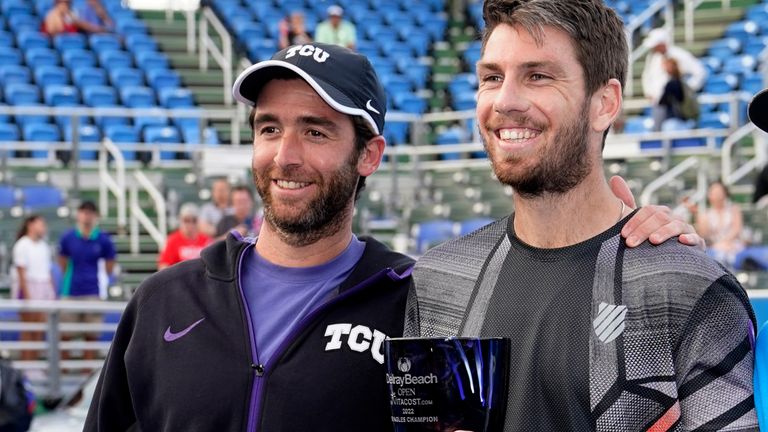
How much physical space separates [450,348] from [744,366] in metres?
0.58

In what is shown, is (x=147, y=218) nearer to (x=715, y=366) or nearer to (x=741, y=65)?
(x=741, y=65)

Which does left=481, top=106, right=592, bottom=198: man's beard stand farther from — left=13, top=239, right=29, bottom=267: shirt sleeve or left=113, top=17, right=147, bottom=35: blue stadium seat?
left=113, top=17, right=147, bottom=35: blue stadium seat

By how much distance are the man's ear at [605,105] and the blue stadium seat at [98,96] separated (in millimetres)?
14807

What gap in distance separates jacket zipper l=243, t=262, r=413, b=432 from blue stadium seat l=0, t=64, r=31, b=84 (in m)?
14.5

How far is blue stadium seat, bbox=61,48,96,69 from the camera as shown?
1827 centimetres

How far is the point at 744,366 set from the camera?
2785mm

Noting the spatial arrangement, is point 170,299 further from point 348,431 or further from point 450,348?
point 450,348

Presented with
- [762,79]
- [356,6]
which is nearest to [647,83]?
[762,79]

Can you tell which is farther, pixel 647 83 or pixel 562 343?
pixel 647 83

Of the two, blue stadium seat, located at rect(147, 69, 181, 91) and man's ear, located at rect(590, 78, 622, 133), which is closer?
man's ear, located at rect(590, 78, 622, 133)

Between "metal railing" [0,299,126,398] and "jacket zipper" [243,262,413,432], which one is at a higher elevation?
"jacket zipper" [243,262,413,432]

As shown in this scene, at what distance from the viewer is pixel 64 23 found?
18.8 m

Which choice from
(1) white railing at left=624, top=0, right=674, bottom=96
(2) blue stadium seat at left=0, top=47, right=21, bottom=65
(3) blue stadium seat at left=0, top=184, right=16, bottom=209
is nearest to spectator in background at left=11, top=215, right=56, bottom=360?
(3) blue stadium seat at left=0, top=184, right=16, bottom=209

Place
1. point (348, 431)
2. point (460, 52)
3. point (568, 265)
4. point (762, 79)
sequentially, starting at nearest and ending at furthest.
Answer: point (568, 265) < point (348, 431) < point (762, 79) < point (460, 52)
